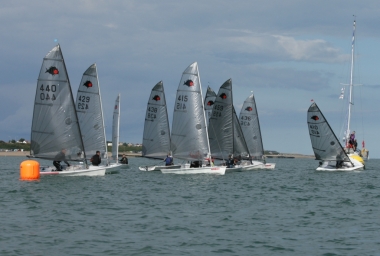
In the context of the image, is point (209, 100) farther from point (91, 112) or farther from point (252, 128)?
point (91, 112)

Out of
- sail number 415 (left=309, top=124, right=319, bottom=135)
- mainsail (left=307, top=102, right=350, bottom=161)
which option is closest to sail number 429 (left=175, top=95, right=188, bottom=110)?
mainsail (left=307, top=102, right=350, bottom=161)

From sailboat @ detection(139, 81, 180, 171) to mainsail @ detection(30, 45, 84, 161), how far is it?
13.9m

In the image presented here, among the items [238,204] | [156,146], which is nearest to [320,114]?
[156,146]

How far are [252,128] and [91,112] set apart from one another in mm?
18683

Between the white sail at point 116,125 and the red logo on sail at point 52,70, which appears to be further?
the white sail at point 116,125

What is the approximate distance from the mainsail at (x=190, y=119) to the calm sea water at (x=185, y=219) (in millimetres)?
8977

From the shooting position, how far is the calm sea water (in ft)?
63.8

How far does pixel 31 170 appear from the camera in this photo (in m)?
40.0

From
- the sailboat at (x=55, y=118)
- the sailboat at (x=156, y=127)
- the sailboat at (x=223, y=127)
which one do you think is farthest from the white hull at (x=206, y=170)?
the sailboat at (x=156, y=127)

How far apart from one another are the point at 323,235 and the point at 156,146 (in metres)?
35.8

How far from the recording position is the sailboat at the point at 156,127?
56.5 m

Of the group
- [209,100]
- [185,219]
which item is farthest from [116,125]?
[185,219]

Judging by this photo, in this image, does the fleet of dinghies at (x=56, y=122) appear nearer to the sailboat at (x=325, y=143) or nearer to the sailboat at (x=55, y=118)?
the sailboat at (x=55, y=118)

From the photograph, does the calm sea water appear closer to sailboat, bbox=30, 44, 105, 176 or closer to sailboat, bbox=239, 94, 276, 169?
sailboat, bbox=30, 44, 105, 176
